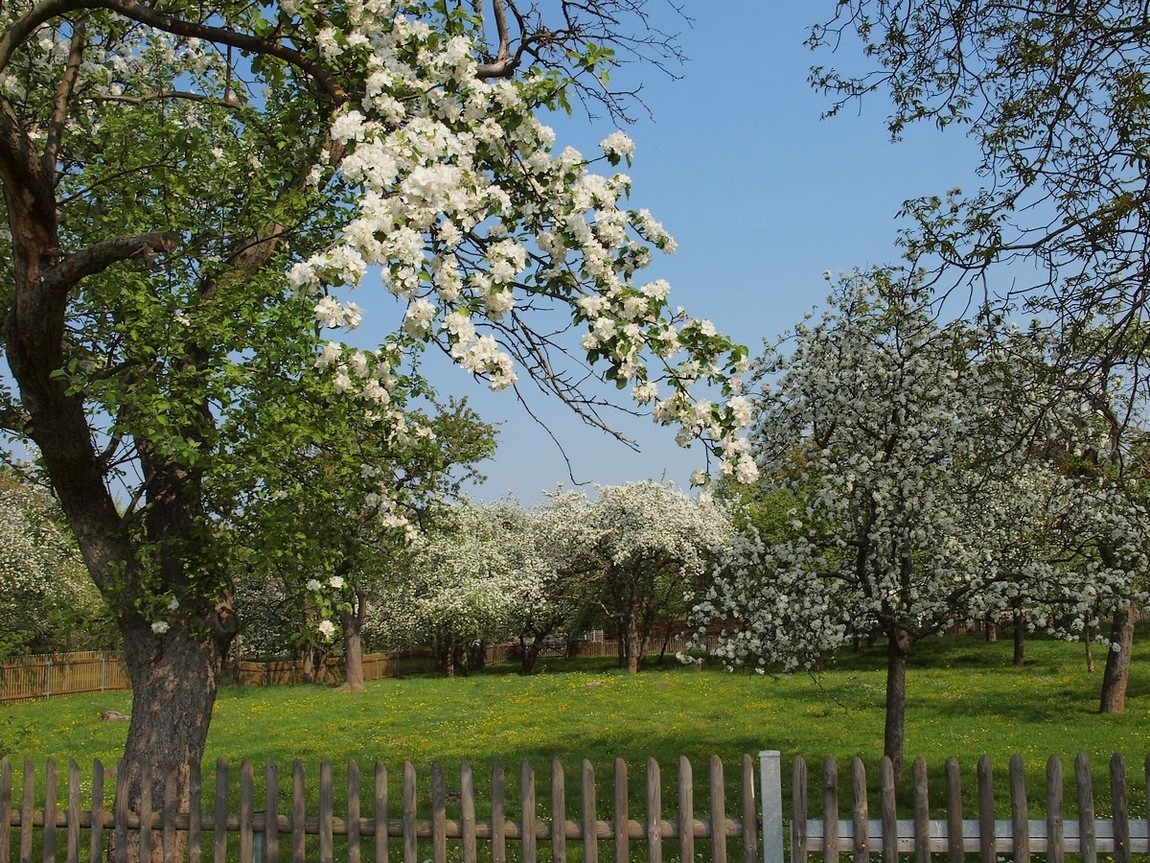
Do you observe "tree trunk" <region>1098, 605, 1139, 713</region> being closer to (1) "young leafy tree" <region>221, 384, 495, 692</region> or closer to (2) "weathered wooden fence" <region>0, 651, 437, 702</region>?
(1) "young leafy tree" <region>221, 384, 495, 692</region>

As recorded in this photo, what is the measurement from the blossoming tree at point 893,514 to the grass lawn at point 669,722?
9.54ft

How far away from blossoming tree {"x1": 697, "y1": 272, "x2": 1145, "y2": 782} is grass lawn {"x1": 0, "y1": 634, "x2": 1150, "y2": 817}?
9.54ft

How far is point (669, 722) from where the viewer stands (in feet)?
78.3

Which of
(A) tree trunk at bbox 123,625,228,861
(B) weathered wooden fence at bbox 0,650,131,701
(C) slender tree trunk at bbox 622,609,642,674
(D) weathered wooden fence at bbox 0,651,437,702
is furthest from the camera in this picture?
(C) slender tree trunk at bbox 622,609,642,674

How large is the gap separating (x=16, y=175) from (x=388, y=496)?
14.9ft

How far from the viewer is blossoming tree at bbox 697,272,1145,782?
1344 cm

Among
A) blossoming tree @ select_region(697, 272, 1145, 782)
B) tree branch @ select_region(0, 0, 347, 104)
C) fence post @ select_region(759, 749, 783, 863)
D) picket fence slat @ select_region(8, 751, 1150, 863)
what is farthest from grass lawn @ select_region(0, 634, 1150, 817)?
fence post @ select_region(759, 749, 783, 863)

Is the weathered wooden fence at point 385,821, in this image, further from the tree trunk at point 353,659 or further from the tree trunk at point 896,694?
the tree trunk at point 353,659

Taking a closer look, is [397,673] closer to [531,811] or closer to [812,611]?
[812,611]

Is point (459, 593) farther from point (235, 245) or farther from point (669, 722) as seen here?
point (235, 245)

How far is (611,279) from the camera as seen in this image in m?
6.31

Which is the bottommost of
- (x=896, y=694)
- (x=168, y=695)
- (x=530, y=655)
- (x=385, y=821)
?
(x=530, y=655)

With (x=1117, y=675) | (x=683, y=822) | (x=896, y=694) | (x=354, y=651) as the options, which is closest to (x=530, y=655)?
(x=354, y=651)

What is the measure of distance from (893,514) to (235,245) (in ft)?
29.1
